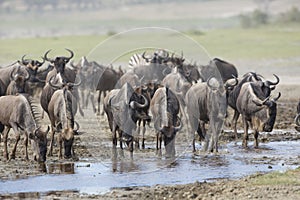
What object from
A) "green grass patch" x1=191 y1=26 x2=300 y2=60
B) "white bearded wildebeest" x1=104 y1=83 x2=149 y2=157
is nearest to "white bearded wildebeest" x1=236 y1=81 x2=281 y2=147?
"white bearded wildebeest" x1=104 y1=83 x2=149 y2=157

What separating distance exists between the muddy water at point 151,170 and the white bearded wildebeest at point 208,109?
0.39 m

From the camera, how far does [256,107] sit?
16.5 metres

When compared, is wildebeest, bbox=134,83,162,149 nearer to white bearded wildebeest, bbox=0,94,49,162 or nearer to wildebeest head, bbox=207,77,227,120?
wildebeest head, bbox=207,77,227,120

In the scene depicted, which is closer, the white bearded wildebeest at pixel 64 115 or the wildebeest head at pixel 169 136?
the wildebeest head at pixel 169 136

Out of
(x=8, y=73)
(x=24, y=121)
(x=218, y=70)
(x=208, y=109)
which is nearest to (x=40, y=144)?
(x=24, y=121)

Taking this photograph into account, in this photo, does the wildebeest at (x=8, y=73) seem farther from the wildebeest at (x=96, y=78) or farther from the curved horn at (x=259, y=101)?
the curved horn at (x=259, y=101)

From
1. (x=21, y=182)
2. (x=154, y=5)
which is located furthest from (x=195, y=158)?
(x=154, y=5)

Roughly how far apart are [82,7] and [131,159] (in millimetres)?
92529

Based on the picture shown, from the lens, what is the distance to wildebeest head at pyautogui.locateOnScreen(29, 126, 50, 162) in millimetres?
13859

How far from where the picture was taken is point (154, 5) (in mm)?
102875

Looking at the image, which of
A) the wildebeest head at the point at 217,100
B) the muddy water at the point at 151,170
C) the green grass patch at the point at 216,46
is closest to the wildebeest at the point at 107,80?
the wildebeest head at the point at 217,100

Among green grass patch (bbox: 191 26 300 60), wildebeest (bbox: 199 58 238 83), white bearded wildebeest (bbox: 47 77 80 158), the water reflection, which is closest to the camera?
the water reflection

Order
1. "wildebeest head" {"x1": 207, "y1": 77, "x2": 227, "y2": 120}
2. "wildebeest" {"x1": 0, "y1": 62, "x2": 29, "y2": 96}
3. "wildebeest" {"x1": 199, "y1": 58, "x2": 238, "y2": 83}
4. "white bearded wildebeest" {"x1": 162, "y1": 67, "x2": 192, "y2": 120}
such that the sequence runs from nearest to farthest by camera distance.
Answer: "wildebeest head" {"x1": 207, "y1": 77, "x2": 227, "y2": 120} < "white bearded wildebeest" {"x1": 162, "y1": 67, "x2": 192, "y2": 120} < "wildebeest" {"x1": 0, "y1": 62, "x2": 29, "y2": 96} < "wildebeest" {"x1": 199, "y1": 58, "x2": 238, "y2": 83}

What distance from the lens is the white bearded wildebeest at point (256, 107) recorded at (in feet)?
52.9
